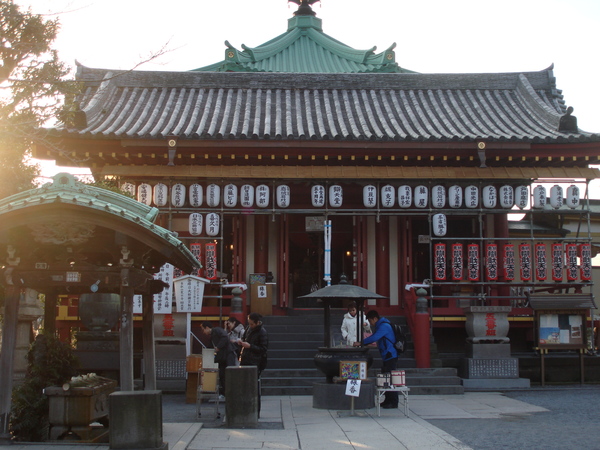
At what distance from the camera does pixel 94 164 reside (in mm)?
20281

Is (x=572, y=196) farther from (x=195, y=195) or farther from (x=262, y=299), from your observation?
(x=195, y=195)

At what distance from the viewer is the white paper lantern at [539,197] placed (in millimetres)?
19359

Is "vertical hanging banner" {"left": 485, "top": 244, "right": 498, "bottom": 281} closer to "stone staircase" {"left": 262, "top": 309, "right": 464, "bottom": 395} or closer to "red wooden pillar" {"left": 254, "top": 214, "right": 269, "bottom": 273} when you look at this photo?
"stone staircase" {"left": 262, "top": 309, "right": 464, "bottom": 395}

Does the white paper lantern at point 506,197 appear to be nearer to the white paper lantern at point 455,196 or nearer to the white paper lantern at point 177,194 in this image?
the white paper lantern at point 455,196

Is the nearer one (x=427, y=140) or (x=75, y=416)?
(x=75, y=416)

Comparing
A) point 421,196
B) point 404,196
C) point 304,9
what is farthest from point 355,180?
point 304,9

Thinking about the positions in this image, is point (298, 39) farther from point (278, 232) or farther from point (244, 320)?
point (244, 320)

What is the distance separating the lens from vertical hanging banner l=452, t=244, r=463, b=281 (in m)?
18.8

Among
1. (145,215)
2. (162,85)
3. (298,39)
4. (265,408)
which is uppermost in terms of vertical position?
(298,39)

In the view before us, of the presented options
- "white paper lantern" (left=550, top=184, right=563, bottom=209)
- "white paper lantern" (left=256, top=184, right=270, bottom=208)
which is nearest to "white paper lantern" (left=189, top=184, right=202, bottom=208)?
"white paper lantern" (left=256, top=184, right=270, bottom=208)

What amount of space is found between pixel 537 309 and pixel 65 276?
11845 mm

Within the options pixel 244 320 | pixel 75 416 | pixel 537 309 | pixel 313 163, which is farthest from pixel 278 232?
pixel 75 416

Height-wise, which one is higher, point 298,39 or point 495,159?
point 298,39

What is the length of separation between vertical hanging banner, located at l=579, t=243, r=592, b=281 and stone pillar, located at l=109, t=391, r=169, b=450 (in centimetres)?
1384
